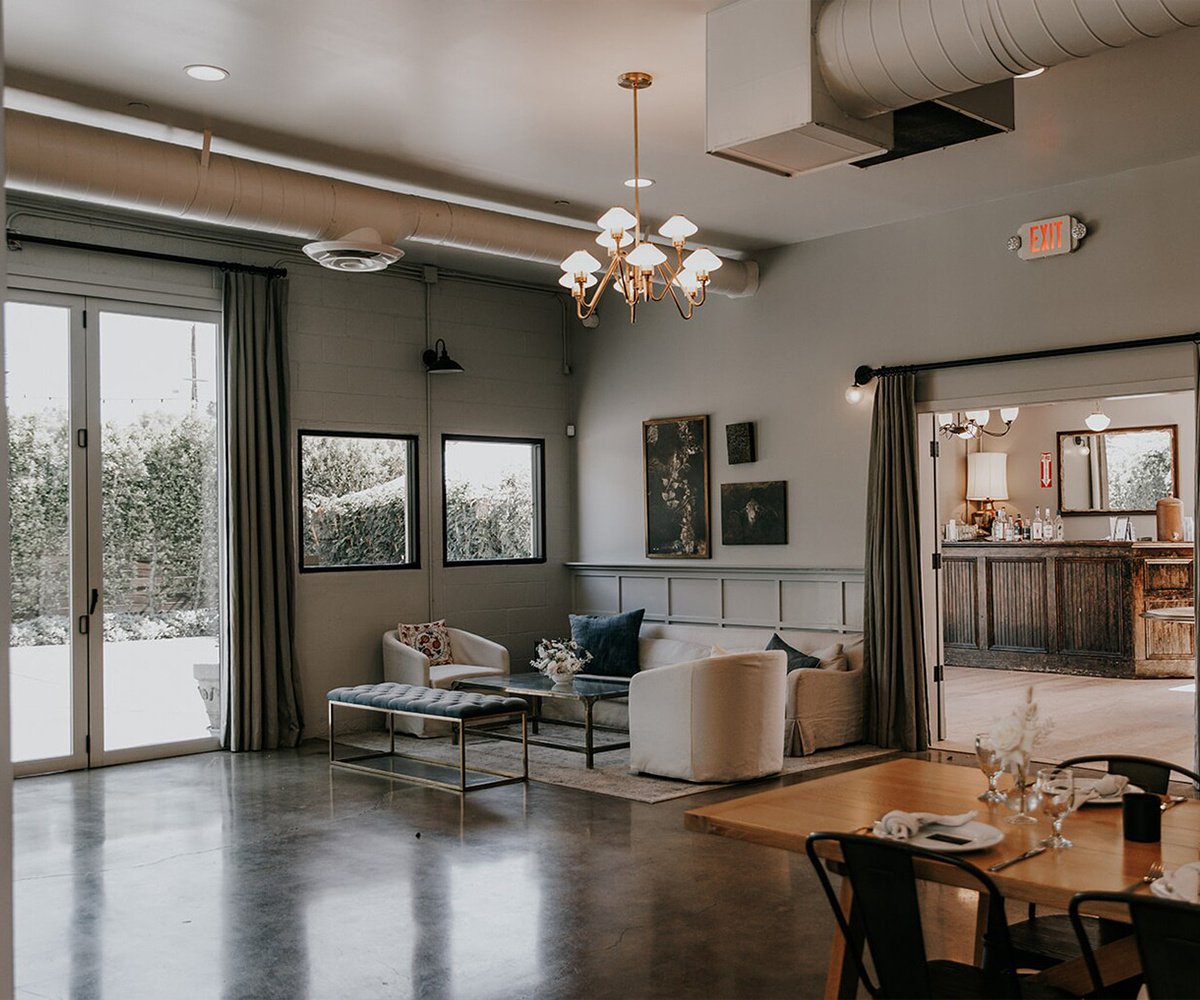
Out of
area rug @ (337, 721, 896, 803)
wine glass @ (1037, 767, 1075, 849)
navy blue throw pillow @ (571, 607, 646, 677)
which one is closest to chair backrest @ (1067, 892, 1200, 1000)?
wine glass @ (1037, 767, 1075, 849)

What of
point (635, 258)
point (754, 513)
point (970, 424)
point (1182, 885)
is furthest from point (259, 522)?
point (970, 424)

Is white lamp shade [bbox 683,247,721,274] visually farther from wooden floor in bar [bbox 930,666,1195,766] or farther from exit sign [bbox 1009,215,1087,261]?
wooden floor in bar [bbox 930,666,1195,766]

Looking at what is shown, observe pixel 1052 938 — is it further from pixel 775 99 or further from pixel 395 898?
pixel 775 99

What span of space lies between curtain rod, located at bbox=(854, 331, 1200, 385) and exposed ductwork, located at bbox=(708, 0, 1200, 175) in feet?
7.97

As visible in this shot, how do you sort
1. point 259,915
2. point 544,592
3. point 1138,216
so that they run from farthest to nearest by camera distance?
1. point 544,592
2. point 1138,216
3. point 259,915

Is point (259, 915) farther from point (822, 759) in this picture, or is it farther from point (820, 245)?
point (820, 245)

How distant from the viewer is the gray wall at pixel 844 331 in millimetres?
6879

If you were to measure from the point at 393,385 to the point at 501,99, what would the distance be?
12.8 feet

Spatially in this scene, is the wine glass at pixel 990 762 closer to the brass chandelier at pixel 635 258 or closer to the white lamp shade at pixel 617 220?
the brass chandelier at pixel 635 258

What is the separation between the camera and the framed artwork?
9273 millimetres

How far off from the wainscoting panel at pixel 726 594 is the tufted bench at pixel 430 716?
238cm

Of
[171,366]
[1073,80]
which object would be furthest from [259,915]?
[1073,80]

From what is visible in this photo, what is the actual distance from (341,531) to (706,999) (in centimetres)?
576

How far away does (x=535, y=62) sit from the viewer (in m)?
5.11
